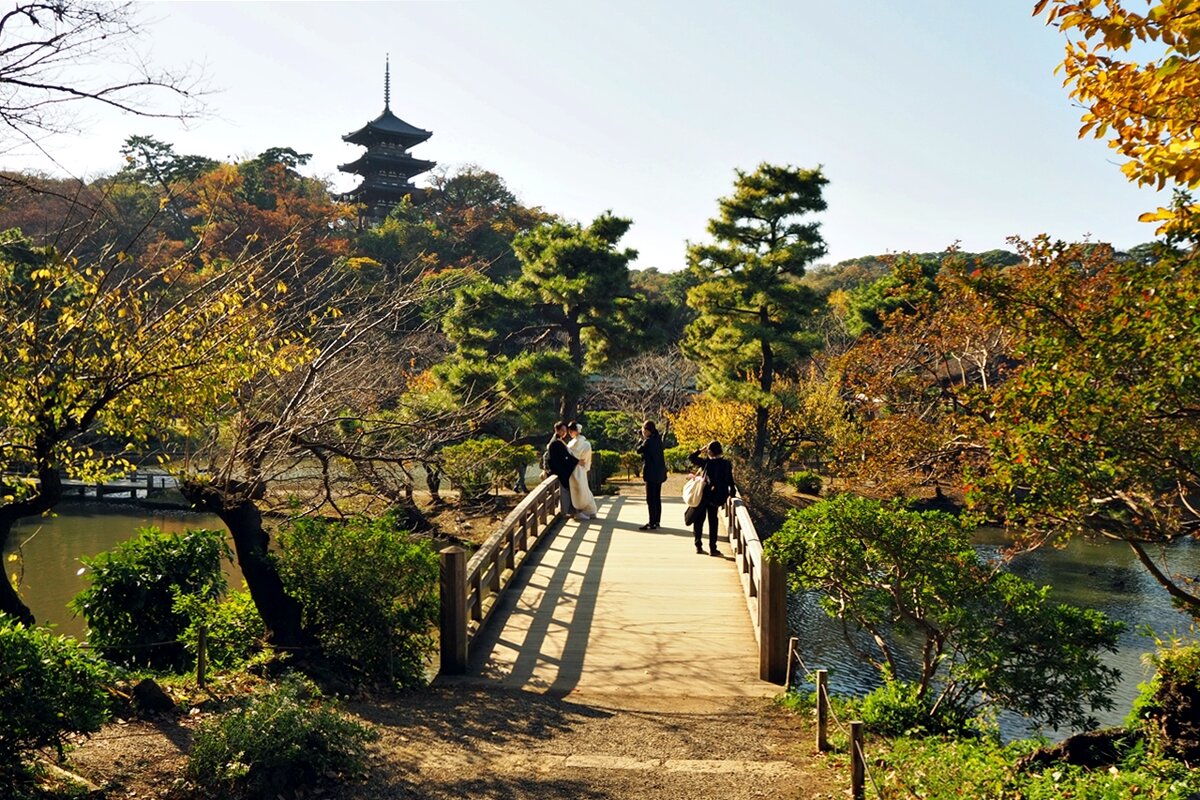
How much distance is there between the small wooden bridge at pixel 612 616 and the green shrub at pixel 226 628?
66.2 inches

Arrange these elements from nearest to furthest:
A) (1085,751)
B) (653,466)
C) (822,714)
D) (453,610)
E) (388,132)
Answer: (822,714), (1085,751), (453,610), (653,466), (388,132)

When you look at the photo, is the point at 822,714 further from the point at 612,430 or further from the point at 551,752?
the point at 612,430

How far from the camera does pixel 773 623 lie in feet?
25.1

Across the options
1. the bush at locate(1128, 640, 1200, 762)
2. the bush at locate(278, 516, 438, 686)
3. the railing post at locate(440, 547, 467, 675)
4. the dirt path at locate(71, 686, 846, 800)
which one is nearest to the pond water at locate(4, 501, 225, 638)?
the bush at locate(278, 516, 438, 686)

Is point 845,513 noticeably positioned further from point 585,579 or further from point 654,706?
point 585,579

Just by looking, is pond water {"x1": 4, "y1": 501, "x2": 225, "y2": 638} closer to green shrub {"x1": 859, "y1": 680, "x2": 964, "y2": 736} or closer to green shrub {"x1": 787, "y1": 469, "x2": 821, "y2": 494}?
green shrub {"x1": 859, "y1": 680, "x2": 964, "y2": 736}

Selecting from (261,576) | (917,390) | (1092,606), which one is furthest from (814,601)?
(261,576)

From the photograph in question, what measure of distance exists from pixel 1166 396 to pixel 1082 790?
224cm

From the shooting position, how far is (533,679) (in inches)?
304

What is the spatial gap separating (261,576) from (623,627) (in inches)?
132

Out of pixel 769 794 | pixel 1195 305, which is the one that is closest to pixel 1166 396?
pixel 1195 305

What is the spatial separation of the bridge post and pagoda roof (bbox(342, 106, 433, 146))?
59.5 metres

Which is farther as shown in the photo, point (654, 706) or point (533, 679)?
point (533, 679)

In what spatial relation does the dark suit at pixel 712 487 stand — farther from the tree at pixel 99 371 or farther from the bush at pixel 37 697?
the bush at pixel 37 697
